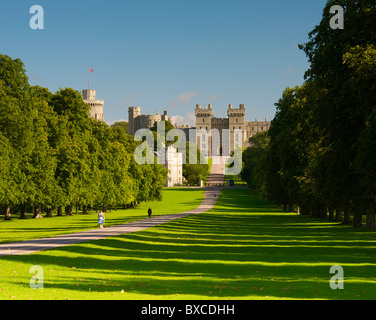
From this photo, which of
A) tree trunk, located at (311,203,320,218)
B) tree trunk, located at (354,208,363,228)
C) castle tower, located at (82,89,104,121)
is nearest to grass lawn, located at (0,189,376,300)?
tree trunk, located at (354,208,363,228)

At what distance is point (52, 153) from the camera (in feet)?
185

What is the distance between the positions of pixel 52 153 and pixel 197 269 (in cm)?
3905

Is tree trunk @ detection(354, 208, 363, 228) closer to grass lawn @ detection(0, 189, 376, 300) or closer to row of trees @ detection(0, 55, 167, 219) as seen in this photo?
grass lawn @ detection(0, 189, 376, 300)

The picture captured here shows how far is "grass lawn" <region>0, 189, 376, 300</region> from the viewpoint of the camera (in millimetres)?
14602

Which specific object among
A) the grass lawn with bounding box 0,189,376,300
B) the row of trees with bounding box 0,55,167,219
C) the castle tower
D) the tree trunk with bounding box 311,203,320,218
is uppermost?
the castle tower

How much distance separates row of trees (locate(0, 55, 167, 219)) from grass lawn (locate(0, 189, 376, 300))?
1812 centimetres

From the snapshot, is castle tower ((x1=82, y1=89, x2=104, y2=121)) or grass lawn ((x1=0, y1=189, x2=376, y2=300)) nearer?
grass lawn ((x1=0, y1=189, x2=376, y2=300))

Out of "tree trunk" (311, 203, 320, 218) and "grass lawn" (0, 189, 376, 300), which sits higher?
"grass lawn" (0, 189, 376, 300)

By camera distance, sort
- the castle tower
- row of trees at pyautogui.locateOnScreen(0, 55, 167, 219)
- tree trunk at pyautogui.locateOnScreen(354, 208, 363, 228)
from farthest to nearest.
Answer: the castle tower → row of trees at pyautogui.locateOnScreen(0, 55, 167, 219) → tree trunk at pyautogui.locateOnScreen(354, 208, 363, 228)

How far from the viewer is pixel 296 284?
16.5m

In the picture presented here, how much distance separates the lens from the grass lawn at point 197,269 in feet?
47.9

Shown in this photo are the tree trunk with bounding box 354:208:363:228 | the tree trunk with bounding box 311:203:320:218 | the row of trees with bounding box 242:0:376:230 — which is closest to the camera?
the row of trees with bounding box 242:0:376:230
